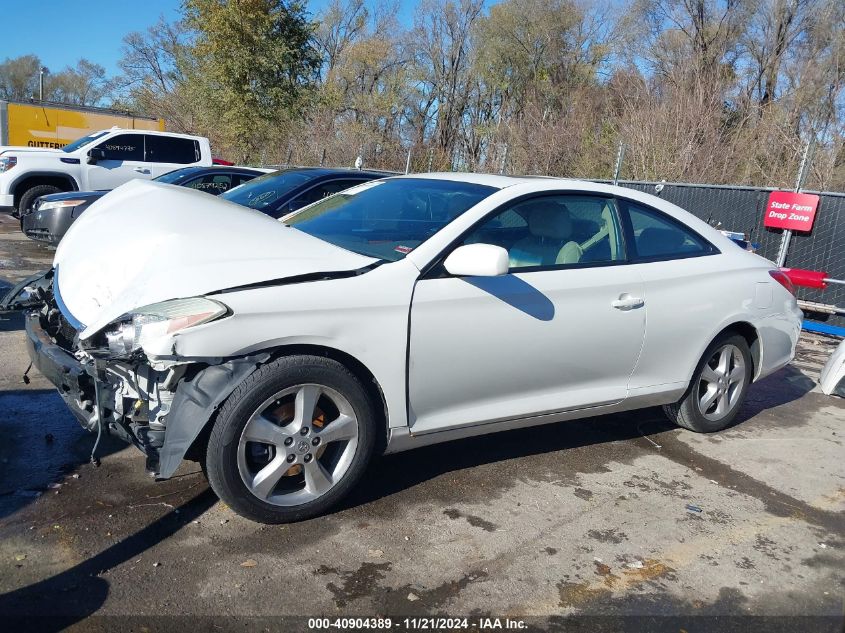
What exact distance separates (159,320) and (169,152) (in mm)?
12599

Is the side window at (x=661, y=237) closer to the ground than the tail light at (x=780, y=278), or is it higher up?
higher up

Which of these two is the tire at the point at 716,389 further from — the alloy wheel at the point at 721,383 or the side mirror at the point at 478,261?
the side mirror at the point at 478,261

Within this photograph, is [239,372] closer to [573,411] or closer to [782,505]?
[573,411]

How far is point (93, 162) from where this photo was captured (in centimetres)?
1301

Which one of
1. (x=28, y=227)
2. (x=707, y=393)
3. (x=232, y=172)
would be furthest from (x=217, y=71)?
(x=707, y=393)

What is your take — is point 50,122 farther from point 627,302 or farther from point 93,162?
point 627,302

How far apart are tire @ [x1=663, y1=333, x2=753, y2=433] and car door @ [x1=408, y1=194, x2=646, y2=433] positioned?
797 millimetres

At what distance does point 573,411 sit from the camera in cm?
427

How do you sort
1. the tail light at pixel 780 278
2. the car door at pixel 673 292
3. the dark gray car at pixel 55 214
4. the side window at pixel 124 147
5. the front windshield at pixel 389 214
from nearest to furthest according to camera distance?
the front windshield at pixel 389 214 → the car door at pixel 673 292 → the tail light at pixel 780 278 → the dark gray car at pixel 55 214 → the side window at pixel 124 147

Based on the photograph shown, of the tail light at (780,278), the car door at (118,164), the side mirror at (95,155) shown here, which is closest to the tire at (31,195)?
the car door at (118,164)

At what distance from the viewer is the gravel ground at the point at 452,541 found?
2.89 m

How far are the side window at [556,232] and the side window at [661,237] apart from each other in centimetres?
16

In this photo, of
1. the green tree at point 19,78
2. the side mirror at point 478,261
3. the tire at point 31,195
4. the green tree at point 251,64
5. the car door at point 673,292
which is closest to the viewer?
the side mirror at point 478,261

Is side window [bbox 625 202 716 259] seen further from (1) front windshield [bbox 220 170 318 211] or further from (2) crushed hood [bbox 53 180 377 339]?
(1) front windshield [bbox 220 170 318 211]
